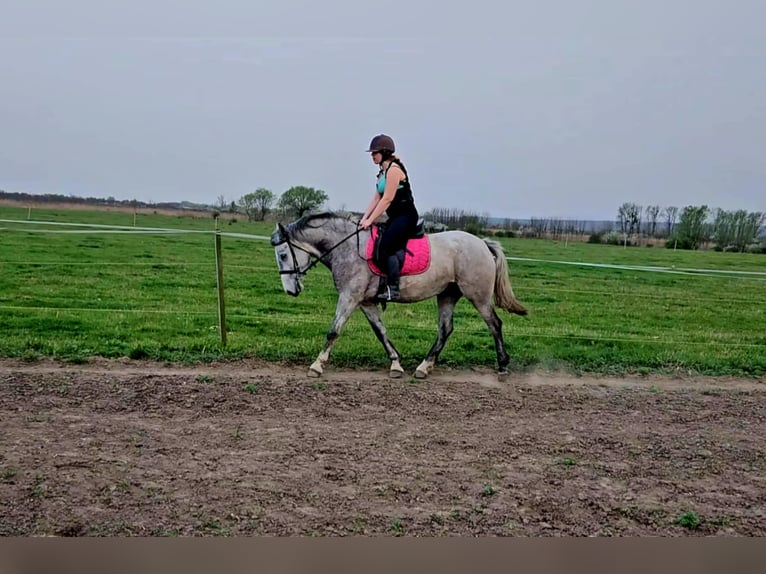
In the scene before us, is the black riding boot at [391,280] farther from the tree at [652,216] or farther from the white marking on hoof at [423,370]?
the tree at [652,216]

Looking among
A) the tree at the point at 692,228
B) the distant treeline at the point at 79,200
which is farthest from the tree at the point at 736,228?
the distant treeline at the point at 79,200

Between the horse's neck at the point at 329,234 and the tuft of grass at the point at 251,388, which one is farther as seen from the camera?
the horse's neck at the point at 329,234

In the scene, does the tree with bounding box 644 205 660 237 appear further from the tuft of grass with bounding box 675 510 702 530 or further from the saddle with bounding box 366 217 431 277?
the tuft of grass with bounding box 675 510 702 530

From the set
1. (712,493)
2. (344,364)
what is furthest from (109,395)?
(712,493)

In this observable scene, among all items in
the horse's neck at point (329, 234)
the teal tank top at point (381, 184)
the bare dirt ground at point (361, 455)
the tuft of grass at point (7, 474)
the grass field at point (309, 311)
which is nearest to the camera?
the bare dirt ground at point (361, 455)

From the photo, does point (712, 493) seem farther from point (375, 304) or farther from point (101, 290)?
point (101, 290)

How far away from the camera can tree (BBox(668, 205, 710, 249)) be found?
422 cm

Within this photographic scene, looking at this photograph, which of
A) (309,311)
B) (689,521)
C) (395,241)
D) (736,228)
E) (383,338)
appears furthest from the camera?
(309,311)

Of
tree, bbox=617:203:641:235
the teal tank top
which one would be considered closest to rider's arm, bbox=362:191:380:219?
the teal tank top

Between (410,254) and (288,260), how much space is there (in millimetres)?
798

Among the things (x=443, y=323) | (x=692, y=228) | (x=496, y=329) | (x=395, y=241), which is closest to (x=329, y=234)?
(x=395, y=241)

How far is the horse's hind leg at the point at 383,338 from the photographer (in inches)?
161

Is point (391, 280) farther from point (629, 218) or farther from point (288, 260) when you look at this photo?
point (629, 218)

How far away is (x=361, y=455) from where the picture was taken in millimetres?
2662
